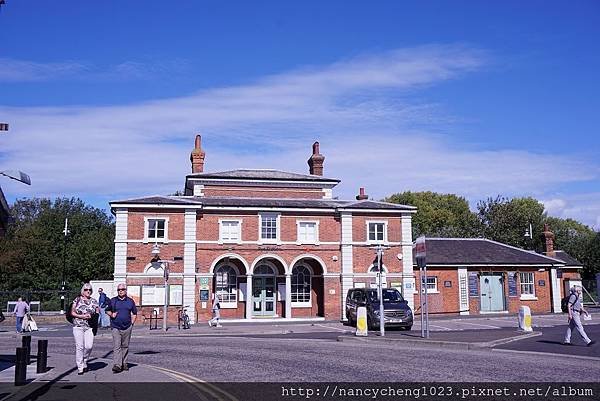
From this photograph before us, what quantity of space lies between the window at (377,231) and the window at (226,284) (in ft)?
29.6

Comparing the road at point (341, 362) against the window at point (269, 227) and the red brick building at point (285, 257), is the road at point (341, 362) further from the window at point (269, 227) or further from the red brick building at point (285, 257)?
the window at point (269, 227)

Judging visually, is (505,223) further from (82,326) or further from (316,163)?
(82,326)

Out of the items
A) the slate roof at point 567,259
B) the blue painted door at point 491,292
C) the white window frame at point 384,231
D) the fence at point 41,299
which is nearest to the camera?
the white window frame at point 384,231

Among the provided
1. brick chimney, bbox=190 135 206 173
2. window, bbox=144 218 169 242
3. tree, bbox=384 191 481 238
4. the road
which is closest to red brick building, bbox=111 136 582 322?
window, bbox=144 218 169 242

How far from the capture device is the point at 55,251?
6662 cm

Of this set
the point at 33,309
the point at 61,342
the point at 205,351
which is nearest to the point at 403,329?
the point at 205,351

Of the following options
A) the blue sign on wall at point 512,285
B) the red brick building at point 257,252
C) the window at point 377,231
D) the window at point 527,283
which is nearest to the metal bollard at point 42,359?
the red brick building at point 257,252

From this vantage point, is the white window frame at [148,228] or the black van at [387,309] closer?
the black van at [387,309]

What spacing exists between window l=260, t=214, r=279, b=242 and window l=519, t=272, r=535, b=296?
1812 cm

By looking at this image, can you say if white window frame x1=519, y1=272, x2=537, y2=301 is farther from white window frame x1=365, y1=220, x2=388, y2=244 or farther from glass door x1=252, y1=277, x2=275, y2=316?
glass door x1=252, y1=277, x2=275, y2=316

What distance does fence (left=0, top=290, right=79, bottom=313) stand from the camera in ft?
136

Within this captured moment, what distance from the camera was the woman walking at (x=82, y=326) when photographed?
45.6 ft

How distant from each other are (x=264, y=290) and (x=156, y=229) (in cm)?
795

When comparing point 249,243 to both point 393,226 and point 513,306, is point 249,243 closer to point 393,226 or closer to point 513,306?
point 393,226
